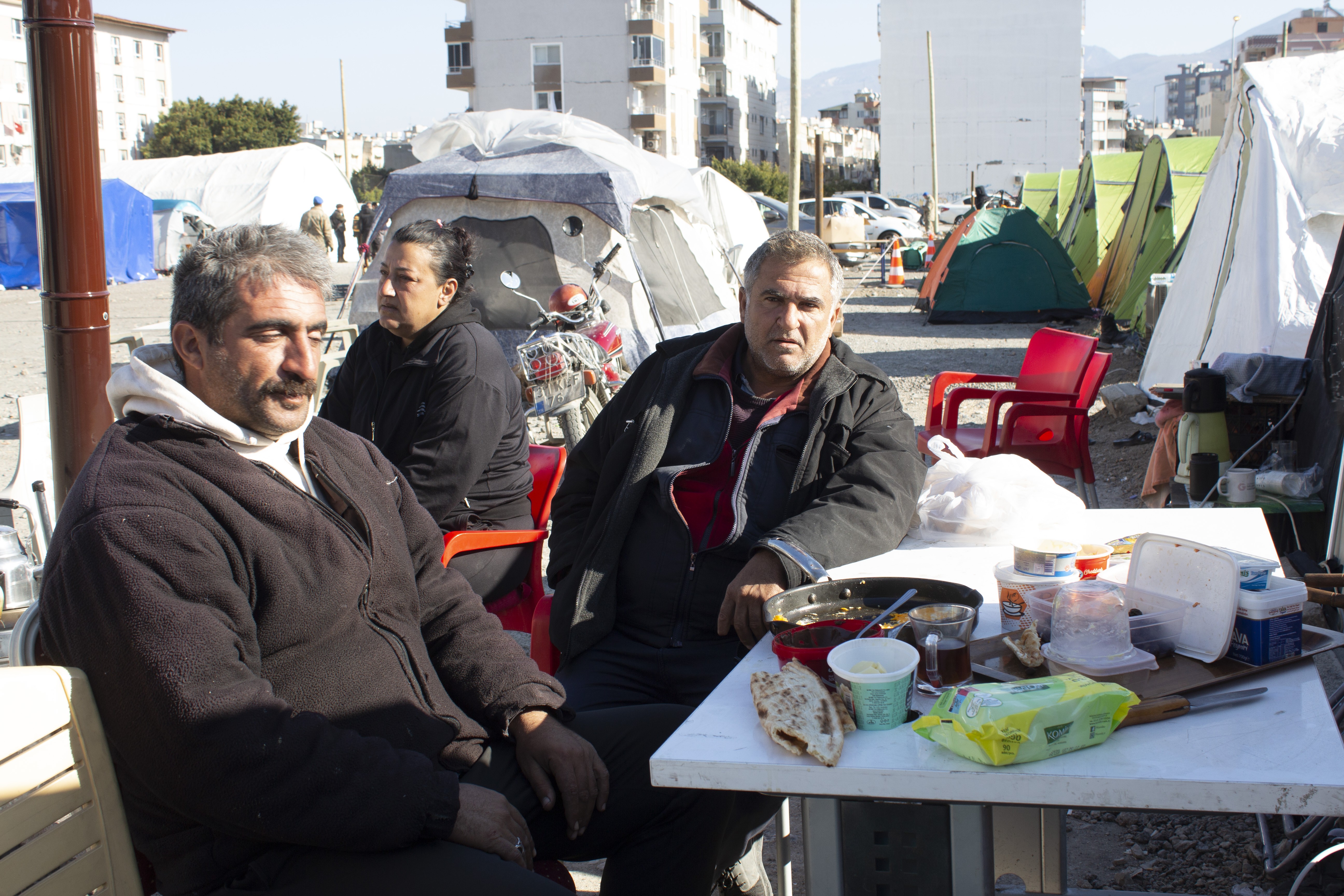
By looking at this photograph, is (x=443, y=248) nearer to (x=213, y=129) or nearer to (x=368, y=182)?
(x=213, y=129)

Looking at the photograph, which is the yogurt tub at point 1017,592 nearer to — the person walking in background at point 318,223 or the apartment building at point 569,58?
the person walking in background at point 318,223

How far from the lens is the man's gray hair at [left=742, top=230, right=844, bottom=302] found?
2.91 m

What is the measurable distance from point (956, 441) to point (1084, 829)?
8.33 feet

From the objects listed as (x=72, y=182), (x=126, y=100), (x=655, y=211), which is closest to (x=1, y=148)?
(x=126, y=100)

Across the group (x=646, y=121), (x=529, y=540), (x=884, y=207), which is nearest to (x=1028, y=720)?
(x=529, y=540)

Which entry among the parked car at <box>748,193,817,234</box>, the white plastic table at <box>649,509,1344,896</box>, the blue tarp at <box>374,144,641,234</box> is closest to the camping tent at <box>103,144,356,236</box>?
the parked car at <box>748,193,817,234</box>

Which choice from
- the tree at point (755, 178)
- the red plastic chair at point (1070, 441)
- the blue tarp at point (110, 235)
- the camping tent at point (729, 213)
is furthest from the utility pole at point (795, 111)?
the tree at point (755, 178)

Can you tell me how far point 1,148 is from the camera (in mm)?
54250

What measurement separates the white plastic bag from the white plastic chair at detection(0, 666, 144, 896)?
1.83 metres

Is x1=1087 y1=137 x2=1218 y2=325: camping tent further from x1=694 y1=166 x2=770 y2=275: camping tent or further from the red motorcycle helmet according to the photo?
the red motorcycle helmet

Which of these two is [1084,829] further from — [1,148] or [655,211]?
[1,148]

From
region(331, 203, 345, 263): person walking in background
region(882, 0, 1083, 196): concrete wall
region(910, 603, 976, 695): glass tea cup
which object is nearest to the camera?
region(910, 603, 976, 695): glass tea cup

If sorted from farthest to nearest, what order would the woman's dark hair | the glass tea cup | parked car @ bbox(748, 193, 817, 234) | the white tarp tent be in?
1. parked car @ bbox(748, 193, 817, 234)
2. the white tarp tent
3. the woman's dark hair
4. the glass tea cup

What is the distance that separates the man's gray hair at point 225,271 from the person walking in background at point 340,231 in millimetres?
24885
